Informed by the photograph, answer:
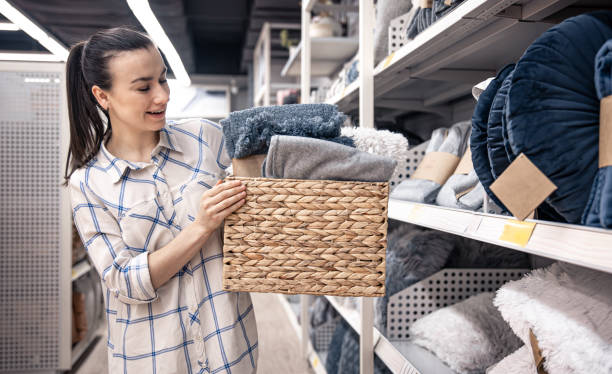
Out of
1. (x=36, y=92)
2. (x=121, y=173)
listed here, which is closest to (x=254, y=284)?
(x=121, y=173)

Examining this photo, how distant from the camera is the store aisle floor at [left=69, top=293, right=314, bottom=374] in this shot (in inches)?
111

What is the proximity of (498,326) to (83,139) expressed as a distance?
4.33ft

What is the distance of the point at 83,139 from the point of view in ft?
4.23

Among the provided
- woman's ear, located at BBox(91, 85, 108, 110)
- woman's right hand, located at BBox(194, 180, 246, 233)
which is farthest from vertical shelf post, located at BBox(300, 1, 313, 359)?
woman's right hand, located at BBox(194, 180, 246, 233)

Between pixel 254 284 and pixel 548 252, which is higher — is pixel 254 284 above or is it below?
below

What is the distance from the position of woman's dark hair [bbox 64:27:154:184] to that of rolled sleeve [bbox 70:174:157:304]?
12 centimetres

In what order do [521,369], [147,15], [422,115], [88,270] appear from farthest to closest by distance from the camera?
[147,15]
[88,270]
[422,115]
[521,369]

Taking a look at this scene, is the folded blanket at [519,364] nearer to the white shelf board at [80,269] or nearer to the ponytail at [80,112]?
the ponytail at [80,112]

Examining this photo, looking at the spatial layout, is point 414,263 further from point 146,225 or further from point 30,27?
point 30,27

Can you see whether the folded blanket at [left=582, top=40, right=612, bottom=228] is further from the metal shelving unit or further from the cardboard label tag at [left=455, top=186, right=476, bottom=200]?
the cardboard label tag at [left=455, top=186, right=476, bottom=200]

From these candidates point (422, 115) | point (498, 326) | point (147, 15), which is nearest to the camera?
point (498, 326)

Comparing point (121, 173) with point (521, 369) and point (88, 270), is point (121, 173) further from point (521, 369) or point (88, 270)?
point (88, 270)

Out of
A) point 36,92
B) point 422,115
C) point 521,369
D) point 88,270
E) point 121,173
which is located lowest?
point 88,270

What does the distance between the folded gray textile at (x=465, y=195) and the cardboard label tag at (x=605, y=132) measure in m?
0.46
